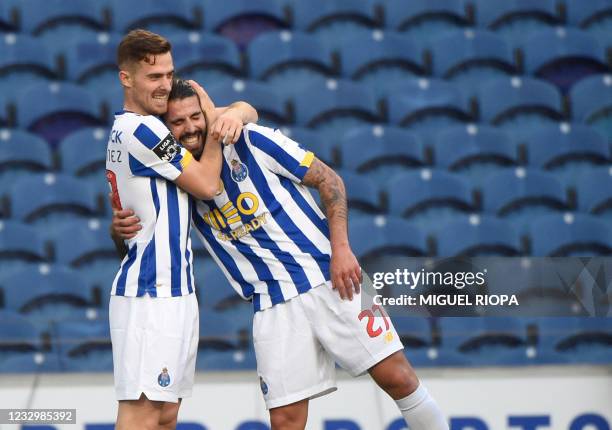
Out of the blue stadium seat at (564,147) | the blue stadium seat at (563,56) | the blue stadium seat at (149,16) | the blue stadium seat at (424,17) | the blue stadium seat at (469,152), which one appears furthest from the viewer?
the blue stadium seat at (424,17)

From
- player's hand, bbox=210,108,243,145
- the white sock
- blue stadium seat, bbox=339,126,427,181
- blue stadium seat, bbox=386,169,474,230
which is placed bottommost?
the white sock

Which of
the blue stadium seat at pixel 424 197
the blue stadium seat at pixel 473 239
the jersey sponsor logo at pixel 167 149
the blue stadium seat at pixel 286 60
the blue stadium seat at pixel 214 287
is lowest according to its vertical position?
the jersey sponsor logo at pixel 167 149

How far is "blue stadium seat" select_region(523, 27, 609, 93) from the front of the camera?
267 inches

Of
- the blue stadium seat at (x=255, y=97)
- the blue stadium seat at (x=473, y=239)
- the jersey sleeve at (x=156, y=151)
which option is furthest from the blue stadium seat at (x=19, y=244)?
the jersey sleeve at (x=156, y=151)

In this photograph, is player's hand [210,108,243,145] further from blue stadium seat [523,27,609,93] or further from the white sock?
blue stadium seat [523,27,609,93]

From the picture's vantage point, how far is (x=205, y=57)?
656cm

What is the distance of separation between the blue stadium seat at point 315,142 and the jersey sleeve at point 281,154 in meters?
2.75

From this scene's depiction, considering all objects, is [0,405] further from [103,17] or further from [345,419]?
[103,17]

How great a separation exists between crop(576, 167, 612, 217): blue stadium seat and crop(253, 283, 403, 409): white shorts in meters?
3.18

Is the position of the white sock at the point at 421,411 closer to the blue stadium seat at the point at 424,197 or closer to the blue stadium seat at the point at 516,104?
the blue stadium seat at the point at 424,197

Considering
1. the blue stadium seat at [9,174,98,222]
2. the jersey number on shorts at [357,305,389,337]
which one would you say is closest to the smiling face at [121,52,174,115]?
the jersey number on shorts at [357,305,389,337]

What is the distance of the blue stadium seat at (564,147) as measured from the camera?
246 inches

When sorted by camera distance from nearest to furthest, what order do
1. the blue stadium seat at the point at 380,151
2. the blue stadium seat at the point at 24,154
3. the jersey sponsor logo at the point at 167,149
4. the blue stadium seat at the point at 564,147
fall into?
the jersey sponsor logo at the point at 167,149 → the blue stadium seat at the point at 24,154 → the blue stadium seat at the point at 380,151 → the blue stadium seat at the point at 564,147

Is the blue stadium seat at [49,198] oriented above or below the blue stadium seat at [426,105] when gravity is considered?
below
